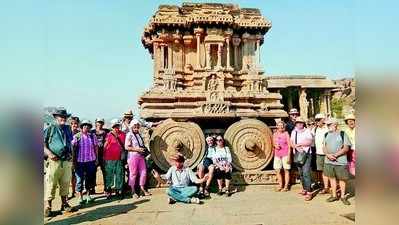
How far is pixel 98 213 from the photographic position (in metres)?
6.52

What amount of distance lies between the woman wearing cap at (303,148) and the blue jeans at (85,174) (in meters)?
3.99

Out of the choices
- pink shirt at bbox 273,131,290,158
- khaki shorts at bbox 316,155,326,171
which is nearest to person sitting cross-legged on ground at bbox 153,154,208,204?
pink shirt at bbox 273,131,290,158

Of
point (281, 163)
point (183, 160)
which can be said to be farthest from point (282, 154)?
point (183, 160)

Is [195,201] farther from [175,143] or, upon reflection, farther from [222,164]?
[175,143]

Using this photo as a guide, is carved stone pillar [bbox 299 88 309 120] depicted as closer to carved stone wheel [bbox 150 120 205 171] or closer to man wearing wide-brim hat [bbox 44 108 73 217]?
carved stone wheel [bbox 150 120 205 171]

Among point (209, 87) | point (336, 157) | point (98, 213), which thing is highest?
point (209, 87)

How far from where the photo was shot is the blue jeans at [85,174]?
305 inches

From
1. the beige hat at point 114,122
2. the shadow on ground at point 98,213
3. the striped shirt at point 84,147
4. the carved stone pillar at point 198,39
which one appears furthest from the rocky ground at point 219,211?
the carved stone pillar at point 198,39

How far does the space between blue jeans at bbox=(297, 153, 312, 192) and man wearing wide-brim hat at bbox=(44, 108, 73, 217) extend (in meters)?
4.29

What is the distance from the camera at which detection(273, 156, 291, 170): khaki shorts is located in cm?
831

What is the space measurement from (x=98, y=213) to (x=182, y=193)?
5.10 feet

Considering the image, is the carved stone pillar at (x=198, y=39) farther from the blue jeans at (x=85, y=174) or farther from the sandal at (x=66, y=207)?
the sandal at (x=66, y=207)

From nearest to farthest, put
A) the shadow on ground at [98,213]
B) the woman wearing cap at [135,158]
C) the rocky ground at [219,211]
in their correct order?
A: the rocky ground at [219,211] → the shadow on ground at [98,213] → the woman wearing cap at [135,158]
